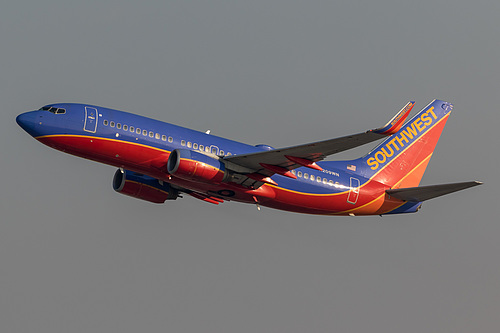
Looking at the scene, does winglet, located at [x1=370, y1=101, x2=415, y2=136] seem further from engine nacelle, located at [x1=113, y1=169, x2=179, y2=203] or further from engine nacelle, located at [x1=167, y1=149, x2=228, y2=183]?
engine nacelle, located at [x1=113, y1=169, x2=179, y2=203]

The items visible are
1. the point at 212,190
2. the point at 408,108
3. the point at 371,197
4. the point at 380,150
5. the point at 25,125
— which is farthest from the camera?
the point at 380,150

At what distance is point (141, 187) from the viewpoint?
52.5 metres

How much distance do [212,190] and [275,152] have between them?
561cm

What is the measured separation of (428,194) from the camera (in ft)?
167

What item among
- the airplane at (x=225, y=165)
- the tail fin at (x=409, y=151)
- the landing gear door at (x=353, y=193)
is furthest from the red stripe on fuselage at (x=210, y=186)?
the tail fin at (x=409, y=151)

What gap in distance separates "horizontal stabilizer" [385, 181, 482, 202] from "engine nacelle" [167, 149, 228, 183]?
45.1ft

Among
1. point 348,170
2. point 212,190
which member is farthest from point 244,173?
point 348,170

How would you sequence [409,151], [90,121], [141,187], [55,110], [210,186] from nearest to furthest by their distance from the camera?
[90,121] < [55,110] < [210,186] < [141,187] < [409,151]

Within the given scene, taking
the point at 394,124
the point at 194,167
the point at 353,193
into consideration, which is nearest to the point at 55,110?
the point at 194,167

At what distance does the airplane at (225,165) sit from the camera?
44625 millimetres

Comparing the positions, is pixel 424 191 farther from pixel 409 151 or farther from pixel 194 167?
pixel 194 167

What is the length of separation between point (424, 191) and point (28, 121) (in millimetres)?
26250

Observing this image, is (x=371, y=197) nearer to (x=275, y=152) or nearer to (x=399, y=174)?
(x=399, y=174)

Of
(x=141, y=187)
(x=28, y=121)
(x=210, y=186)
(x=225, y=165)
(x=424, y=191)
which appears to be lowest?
(x=210, y=186)
